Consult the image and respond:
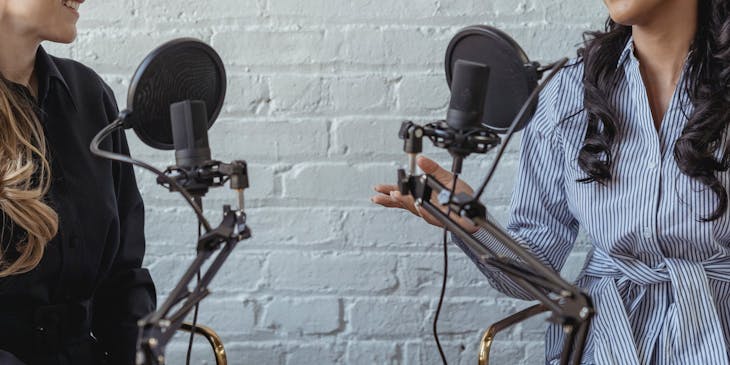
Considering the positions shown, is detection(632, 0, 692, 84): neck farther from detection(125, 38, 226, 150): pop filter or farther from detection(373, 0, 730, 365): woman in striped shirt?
detection(125, 38, 226, 150): pop filter

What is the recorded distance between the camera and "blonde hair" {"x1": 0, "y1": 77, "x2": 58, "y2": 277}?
113 cm

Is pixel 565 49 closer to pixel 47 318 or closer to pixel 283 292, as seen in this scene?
pixel 283 292

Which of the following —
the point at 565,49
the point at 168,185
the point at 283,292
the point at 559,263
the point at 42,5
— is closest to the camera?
the point at 168,185

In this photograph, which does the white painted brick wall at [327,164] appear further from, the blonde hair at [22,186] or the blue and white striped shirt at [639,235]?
the blonde hair at [22,186]

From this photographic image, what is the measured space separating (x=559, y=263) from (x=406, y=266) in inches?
14.3

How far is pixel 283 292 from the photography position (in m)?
1.69

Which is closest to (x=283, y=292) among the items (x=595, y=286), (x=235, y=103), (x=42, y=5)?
(x=235, y=103)

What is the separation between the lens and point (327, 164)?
1.62 m

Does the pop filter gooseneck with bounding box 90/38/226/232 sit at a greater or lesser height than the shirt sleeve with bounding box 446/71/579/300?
greater

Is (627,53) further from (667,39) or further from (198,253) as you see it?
(198,253)

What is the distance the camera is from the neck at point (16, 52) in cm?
117

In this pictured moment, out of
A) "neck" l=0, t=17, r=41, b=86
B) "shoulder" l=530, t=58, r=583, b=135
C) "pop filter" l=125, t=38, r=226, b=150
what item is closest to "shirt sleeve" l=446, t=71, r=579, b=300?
"shoulder" l=530, t=58, r=583, b=135

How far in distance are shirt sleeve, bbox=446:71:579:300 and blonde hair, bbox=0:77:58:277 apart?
2.11 feet

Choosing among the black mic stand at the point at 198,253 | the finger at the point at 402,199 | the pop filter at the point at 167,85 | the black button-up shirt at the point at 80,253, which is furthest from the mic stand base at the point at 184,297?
the black button-up shirt at the point at 80,253
